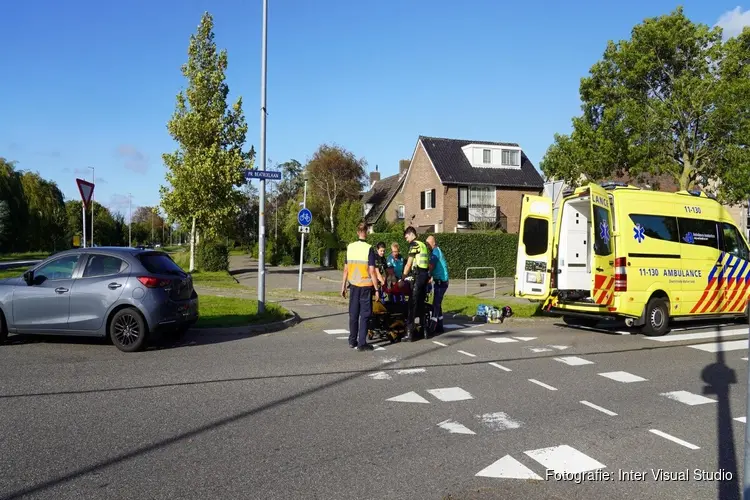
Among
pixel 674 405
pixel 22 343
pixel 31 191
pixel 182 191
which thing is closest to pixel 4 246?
pixel 31 191

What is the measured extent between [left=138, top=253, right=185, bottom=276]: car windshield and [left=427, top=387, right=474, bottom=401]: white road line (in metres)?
4.87

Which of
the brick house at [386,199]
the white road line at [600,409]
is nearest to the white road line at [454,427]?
the white road line at [600,409]

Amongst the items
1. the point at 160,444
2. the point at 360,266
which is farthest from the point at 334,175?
the point at 160,444

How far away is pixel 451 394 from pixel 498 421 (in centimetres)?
103

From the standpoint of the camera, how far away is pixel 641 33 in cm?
2333

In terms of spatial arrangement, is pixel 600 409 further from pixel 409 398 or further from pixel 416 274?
pixel 416 274

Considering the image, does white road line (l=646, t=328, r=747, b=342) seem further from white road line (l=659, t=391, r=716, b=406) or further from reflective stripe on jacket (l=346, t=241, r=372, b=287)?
reflective stripe on jacket (l=346, t=241, r=372, b=287)

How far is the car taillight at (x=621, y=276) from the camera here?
1073cm

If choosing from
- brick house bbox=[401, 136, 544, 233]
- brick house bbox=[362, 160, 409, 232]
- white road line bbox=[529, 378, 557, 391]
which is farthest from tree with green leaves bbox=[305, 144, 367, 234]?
white road line bbox=[529, 378, 557, 391]

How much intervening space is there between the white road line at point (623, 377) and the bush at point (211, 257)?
25.9 metres

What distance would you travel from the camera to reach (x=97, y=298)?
8625 mm

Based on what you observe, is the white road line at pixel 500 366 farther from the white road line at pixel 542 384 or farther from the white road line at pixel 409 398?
the white road line at pixel 409 398

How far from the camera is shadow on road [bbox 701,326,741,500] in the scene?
4.13 m

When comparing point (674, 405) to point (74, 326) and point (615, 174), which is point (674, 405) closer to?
point (74, 326)
